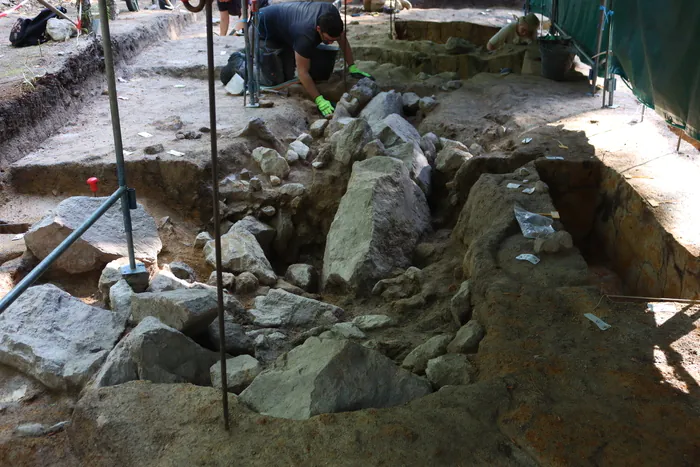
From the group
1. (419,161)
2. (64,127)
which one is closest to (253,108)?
(64,127)

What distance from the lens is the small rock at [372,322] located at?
3123 mm

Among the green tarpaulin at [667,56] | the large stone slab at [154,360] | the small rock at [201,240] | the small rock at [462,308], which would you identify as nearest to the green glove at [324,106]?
the small rock at [201,240]

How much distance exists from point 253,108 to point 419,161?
7.81ft

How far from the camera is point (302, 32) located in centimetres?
669

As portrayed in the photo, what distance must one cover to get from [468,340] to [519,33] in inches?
266

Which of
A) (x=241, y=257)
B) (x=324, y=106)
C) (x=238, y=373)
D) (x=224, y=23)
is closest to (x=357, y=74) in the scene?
(x=324, y=106)

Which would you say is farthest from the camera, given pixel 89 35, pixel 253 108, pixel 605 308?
pixel 89 35

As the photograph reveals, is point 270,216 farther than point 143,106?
No

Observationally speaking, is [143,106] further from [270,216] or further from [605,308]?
[605,308]

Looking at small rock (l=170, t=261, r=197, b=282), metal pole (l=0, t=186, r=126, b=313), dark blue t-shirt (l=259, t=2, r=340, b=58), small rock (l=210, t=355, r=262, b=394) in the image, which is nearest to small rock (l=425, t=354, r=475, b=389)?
small rock (l=210, t=355, r=262, b=394)

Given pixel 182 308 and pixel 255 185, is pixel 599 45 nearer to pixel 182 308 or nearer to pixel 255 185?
pixel 255 185

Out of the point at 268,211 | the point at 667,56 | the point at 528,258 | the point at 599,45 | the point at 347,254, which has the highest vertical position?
the point at 667,56

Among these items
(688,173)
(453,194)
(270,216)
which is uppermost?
(688,173)

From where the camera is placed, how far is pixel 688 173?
3.97 metres
